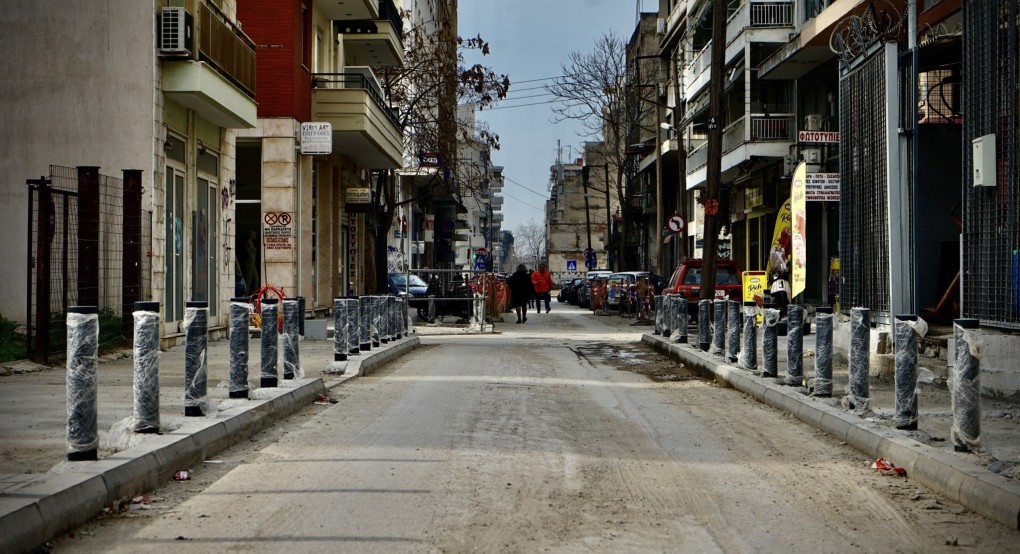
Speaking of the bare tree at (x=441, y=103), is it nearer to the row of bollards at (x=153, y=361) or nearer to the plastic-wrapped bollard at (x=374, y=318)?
the plastic-wrapped bollard at (x=374, y=318)

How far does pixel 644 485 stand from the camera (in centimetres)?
675

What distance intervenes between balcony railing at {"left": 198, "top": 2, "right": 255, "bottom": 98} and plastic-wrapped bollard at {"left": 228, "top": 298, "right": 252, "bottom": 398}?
9751 mm

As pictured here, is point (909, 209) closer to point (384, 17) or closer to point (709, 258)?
point (709, 258)

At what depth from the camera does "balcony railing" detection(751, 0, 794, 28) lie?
35.8 metres

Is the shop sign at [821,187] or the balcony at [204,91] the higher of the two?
the balcony at [204,91]

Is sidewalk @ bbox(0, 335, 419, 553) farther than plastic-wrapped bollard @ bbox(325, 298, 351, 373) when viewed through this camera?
No

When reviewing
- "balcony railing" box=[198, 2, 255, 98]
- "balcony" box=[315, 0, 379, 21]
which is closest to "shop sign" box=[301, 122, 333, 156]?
"balcony railing" box=[198, 2, 255, 98]

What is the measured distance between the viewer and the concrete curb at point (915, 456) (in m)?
5.92

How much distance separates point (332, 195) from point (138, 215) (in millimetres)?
17610

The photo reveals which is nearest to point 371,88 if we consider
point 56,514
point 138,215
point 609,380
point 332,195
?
point 332,195

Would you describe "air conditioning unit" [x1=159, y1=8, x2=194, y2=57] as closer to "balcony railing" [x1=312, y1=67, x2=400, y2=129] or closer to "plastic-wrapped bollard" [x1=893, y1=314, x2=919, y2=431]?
"balcony railing" [x1=312, y1=67, x2=400, y2=129]

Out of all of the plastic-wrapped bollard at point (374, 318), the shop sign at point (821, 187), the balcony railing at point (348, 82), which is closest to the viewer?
the plastic-wrapped bollard at point (374, 318)

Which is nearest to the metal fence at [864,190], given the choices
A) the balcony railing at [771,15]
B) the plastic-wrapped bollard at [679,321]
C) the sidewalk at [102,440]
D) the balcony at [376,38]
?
the plastic-wrapped bollard at [679,321]

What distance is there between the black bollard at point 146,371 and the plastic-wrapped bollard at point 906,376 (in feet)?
16.4
